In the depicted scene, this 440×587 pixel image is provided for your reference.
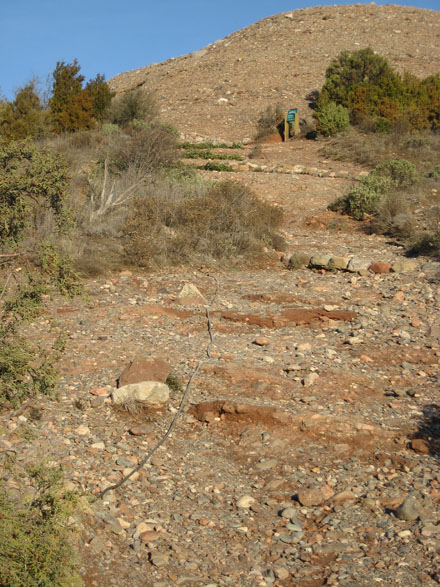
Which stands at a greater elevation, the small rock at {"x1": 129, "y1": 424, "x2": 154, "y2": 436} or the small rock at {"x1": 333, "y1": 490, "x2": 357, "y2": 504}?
the small rock at {"x1": 129, "y1": 424, "x2": 154, "y2": 436}

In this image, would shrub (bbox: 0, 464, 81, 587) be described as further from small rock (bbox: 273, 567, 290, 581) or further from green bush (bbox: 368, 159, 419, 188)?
green bush (bbox: 368, 159, 419, 188)

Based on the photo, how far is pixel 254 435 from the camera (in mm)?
4426

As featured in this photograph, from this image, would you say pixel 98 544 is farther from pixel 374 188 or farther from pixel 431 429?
pixel 374 188

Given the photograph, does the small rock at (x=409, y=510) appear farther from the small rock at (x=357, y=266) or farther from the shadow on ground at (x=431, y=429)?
the small rock at (x=357, y=266)

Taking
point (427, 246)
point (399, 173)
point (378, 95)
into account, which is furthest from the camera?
point (378, 95)

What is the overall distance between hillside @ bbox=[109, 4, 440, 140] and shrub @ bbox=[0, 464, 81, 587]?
18.2 meters

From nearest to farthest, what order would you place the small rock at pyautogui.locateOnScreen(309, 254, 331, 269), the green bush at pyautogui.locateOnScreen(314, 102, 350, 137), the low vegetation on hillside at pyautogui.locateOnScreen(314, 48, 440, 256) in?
the small rock at pyautogui.locateOnScreen(309, 254, 331, 269), the low vegetation on hillside at pyautogui.locateOnScreen(314, 48, 440, 256), the green bush at pyautogui.locateOnScreen(314, 102, 350, 137)

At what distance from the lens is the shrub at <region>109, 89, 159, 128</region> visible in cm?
1772

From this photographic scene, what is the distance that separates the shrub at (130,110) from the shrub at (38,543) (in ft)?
51.9

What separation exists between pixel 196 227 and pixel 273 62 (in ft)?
70.1

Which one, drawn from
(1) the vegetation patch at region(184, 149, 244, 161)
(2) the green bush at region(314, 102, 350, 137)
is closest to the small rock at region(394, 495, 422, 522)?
(1) the vegetation patch at region(184, 149, 244, 161)

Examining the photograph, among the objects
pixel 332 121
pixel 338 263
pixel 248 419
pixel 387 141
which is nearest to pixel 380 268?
pixel 338 263

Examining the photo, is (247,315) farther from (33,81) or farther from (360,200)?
(33,81)

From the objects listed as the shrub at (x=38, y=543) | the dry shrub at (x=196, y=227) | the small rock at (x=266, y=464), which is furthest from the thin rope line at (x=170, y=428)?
the dry shrub at (x=196, y=227)
